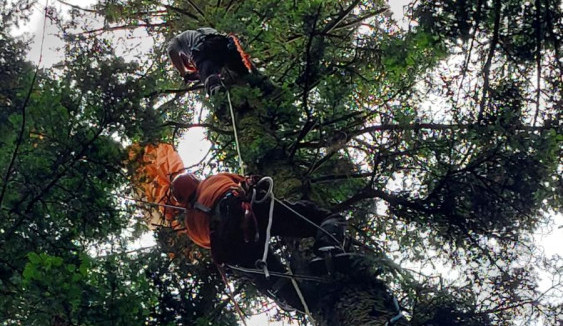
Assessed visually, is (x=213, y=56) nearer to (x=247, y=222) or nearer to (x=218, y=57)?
(x=218, y=57)

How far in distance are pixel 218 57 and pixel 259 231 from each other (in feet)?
7.10

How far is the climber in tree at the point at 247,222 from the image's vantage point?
5.53m

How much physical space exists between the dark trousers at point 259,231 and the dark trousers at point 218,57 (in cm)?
172

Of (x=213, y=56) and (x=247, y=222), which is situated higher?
(x=213, y=56)

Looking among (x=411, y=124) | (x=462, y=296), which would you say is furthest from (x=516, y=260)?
(x=411, y=124)

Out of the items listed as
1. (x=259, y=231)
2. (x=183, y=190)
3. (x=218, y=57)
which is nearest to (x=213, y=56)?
(x=218, y=57)

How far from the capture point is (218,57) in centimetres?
676

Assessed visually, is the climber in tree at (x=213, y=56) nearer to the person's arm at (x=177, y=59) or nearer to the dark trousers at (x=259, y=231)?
the person's arm at (x=177, y=59)

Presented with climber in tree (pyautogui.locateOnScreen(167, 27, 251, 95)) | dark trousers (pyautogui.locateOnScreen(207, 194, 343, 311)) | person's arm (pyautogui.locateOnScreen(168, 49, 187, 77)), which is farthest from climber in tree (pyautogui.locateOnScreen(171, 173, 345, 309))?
person's arm (pyautogui.locateOnScreen(168, 49, 187, 77))

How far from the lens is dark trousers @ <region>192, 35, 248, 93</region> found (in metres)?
6.68

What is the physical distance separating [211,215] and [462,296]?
255cm

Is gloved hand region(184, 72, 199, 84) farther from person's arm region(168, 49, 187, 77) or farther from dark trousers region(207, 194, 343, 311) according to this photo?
dark trousers region(207, 194, 343, 311)

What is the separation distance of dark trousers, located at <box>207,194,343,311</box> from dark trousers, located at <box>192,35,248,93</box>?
172 cm

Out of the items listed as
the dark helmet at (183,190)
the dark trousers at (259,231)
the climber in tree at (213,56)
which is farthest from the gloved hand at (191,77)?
the dark trousers at (259,231)
